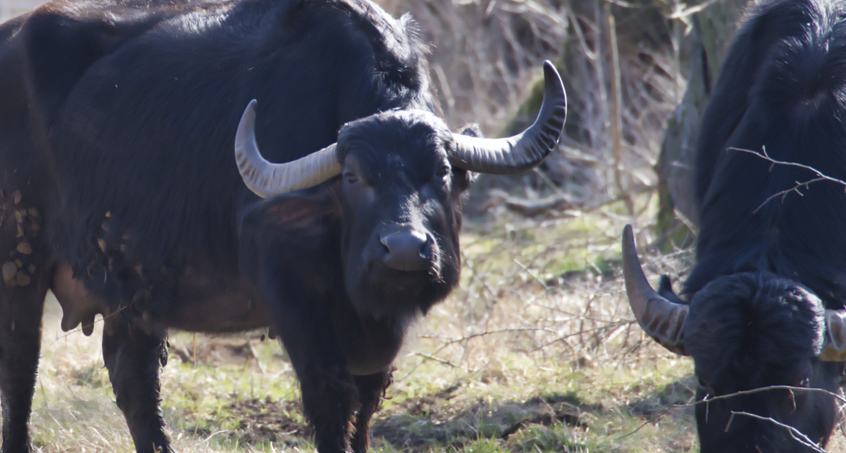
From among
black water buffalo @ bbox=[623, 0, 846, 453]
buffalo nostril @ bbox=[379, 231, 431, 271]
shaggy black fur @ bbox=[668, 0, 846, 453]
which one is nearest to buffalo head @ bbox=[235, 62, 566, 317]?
buffalo nostril @ bbox=[379, 231, 431, 271]

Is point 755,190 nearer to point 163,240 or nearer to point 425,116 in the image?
point 425,116

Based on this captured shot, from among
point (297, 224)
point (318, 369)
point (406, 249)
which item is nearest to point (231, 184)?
point (297, 224)

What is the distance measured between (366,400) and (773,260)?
6.45 feet

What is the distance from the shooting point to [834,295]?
2.91 m

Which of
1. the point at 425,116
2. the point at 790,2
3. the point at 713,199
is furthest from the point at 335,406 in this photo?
the point at 790,2

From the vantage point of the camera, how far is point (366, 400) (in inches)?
155

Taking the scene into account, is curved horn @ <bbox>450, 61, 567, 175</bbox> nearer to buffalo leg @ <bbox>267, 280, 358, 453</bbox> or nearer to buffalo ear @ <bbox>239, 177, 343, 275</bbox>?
buffalo ear @ <bbox>239, 177, 343, 275</bbox>

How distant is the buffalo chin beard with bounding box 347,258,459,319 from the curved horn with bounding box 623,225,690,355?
693 millimetres

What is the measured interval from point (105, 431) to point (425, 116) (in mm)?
2673

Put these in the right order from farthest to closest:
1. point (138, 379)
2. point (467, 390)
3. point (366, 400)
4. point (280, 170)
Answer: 1. point (467, 390)
2. point (138, 379)
3. point (366, 400)
4. point (280, 170)

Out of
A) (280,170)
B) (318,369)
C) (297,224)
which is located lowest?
(318,369)

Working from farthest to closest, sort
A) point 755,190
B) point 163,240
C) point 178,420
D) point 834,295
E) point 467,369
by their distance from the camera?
1. point 467,369
2. point 178,420
3. point 163,240
4. point 755,190
5. point 834,295

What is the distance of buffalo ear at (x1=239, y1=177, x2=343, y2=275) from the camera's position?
336 centimetres

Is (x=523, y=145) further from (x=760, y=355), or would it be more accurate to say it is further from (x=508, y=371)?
(x=508, y=371)
